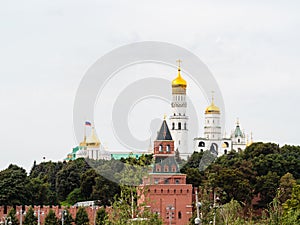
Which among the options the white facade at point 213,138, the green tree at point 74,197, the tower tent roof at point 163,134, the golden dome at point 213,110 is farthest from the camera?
the white facade at point 213,138

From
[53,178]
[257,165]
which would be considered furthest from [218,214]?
[53,178]

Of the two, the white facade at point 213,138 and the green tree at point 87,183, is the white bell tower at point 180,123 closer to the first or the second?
the white facade at point 213,138

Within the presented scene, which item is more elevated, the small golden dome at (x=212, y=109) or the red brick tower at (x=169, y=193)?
the small golden dome at (x=212, y=109)

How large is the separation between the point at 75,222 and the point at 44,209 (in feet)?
11.9

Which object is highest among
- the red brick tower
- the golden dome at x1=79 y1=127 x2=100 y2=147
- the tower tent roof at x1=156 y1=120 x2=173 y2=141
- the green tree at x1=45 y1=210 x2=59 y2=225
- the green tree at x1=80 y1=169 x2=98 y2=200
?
the golden dome at x1=79 y1=127 x2=100 y2=147

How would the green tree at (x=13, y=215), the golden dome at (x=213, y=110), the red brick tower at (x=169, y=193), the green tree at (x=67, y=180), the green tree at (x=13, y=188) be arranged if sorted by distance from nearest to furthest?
the green tree at (x=13, y=215), the red brick tower at (x=169, y=193), the green tree at (x=13, y=188), the green tree at (x=67, y=180), the golden dome at (x=213, y=110)

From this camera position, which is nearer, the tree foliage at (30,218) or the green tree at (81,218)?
the tree foliage at (30,218)

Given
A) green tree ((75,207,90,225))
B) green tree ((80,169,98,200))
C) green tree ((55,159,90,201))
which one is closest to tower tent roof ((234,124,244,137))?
green tree ((55,159,90,201))

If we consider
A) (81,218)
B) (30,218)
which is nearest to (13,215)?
(30,218)

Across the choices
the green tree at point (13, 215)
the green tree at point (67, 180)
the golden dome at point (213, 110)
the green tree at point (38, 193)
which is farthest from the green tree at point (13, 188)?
the golden dome at point (213, 110)

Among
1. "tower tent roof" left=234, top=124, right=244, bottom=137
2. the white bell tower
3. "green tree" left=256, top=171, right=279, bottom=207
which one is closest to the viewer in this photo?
"green tree" left=256, top=171, right=279, bottom=207

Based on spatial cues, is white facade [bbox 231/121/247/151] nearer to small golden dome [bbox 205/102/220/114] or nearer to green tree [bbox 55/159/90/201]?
small golden dome [bbox 205/102/220/114]

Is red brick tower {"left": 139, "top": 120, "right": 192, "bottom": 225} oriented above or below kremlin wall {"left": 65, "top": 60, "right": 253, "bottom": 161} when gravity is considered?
below

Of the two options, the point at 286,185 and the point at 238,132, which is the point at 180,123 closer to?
the point at 238,132
